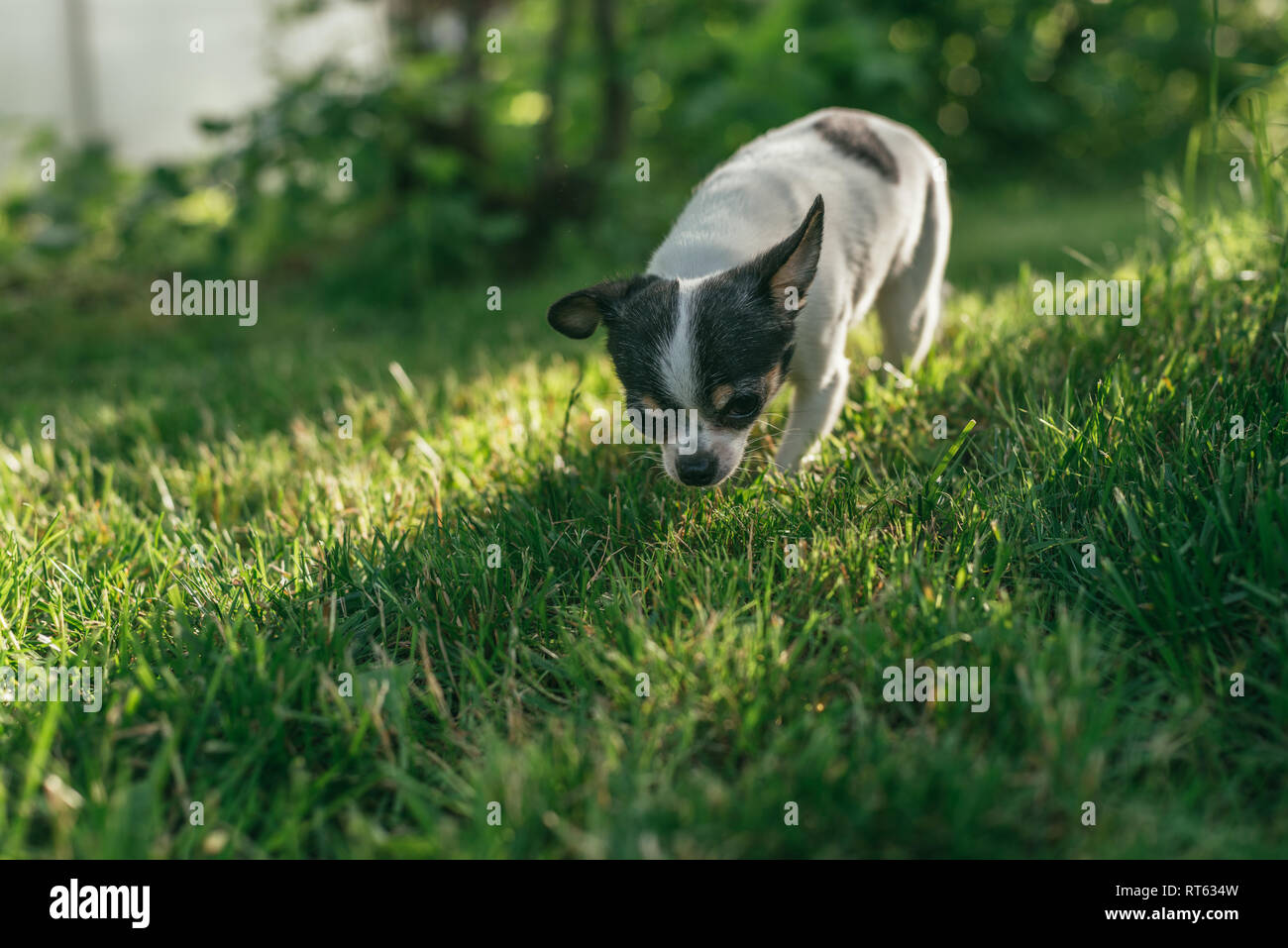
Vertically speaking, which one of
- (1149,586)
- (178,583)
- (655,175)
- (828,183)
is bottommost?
(1149,586)

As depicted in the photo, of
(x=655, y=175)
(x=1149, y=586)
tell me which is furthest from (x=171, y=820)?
(x=655, y=175)

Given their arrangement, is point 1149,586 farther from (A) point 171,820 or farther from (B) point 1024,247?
(B) point 1024,247

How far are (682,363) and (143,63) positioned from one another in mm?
8216

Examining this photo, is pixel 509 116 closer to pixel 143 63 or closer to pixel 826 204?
pixel 143 63

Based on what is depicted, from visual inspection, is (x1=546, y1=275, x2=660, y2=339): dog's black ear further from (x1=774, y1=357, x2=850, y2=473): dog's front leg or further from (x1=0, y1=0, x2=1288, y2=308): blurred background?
(x1=0, y1=0, x2=1288, y2=308): blurred background

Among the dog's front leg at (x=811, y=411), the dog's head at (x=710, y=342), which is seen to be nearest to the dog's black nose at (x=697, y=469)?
the dog's head at (x=710, y=342)

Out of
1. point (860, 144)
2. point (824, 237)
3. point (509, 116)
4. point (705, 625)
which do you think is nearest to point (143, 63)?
point (509, 116)

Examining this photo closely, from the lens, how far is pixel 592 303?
2.75m

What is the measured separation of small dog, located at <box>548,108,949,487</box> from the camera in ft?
8.41

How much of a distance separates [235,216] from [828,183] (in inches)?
151

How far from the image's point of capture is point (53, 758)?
1.81 meters

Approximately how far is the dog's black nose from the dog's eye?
0.50 feet

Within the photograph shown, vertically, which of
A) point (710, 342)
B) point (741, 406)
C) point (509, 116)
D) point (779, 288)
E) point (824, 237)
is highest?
point (509, 116)

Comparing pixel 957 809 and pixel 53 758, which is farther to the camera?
pixel 53 758
